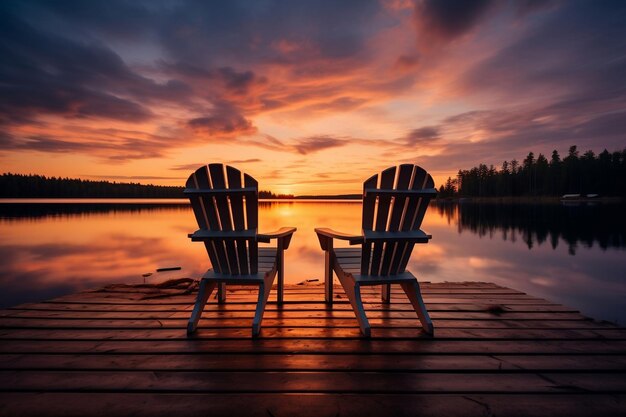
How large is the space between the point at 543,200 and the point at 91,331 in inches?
3122

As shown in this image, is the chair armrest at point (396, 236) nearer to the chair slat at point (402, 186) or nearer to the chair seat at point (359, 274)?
the chair slat at point (402, 186)

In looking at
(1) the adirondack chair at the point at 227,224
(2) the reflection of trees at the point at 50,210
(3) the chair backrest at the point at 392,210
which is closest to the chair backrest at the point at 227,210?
(1) the adirondack chair at the point at 227,224

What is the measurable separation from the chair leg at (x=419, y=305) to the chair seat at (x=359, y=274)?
0.08 meters

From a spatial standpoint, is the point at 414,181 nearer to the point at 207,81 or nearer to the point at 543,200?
the point at 207,81

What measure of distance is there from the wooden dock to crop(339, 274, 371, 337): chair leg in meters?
0.10

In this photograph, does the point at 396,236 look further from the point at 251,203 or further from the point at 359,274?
the point at 251,203

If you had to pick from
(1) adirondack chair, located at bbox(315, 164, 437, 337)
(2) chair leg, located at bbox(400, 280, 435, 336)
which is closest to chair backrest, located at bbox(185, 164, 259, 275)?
(1) adirondack chair, located at bbox(315, 164, 437, 337)

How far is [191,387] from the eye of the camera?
5.27 ft

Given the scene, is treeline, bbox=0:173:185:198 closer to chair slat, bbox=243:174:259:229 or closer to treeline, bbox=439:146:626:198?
chair slat, bbox=243:174:259:229

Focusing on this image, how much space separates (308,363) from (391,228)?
1.36 meters

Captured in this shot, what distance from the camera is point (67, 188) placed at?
64938 mm

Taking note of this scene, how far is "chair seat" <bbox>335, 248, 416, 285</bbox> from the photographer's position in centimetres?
256

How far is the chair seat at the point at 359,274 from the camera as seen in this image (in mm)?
2564

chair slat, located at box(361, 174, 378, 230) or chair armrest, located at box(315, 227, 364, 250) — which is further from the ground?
chair slat, located at box(361, 174, 378, 230)
